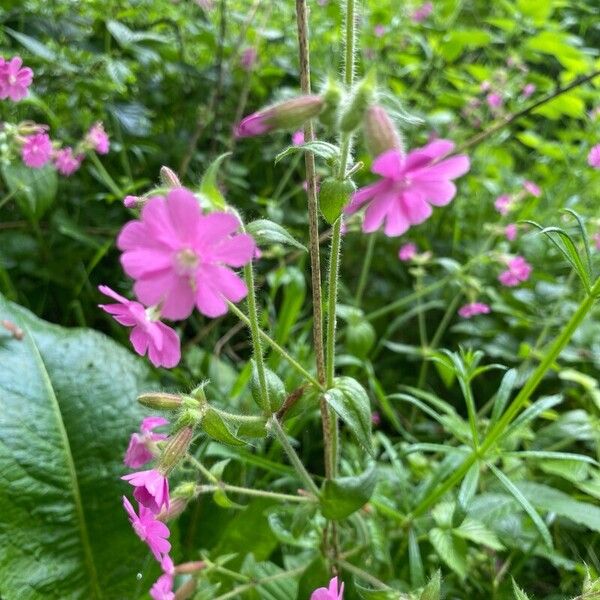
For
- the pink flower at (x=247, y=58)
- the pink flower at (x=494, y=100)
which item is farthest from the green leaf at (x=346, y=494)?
the pink flower at (x=494, y=100)

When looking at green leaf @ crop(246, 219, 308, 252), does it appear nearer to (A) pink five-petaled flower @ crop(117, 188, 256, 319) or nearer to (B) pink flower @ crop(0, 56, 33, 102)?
(A) pink five-petaled flower @ crop(117, 188, 256, 319)

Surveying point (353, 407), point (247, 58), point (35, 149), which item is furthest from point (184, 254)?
point (247, 58)

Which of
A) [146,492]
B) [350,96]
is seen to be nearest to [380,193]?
[350,96]

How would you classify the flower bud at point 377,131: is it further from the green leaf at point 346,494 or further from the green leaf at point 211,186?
the green leaf at point 346,494

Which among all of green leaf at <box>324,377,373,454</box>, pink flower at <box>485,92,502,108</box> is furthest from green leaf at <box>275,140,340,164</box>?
pink flower at <box>485,92,502,108</box>

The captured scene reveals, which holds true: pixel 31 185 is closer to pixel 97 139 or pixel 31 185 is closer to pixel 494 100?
pixel 97 139
